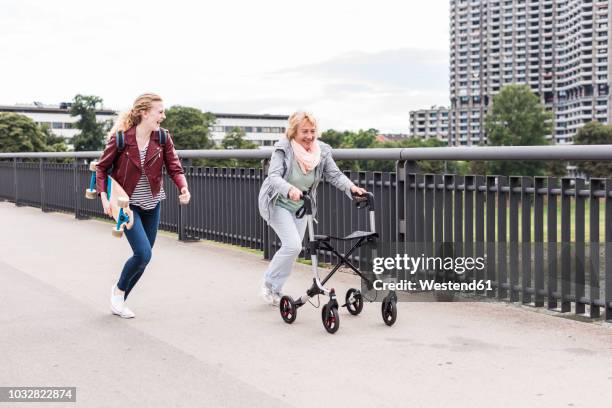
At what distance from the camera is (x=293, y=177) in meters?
6.42

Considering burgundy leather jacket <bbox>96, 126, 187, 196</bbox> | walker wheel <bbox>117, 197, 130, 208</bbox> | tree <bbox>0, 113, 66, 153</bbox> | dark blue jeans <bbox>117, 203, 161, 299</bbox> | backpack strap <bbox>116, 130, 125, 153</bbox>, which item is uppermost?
tree <bbox>0, 113, 66, 153</bbox>

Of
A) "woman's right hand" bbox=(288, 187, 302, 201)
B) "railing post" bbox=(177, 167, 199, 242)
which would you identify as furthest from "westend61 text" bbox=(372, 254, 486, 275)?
"railing post" bbox=(177, 167, 199, 242)

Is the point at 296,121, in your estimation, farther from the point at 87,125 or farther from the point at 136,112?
the point at 87,125

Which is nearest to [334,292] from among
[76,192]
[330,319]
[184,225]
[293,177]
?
[330,319]

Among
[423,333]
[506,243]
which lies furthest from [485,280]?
[423,333]

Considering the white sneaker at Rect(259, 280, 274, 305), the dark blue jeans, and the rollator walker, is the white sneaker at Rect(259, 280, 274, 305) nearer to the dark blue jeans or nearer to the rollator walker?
the rollator walker

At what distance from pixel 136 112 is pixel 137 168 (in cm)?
42

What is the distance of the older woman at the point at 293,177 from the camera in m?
6.26

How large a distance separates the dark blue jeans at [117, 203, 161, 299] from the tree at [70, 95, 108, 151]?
130 m

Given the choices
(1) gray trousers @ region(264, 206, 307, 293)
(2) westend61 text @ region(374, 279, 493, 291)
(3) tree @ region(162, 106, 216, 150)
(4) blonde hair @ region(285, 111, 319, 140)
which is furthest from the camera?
(3) tree @ region(162, 106, 216, 150)

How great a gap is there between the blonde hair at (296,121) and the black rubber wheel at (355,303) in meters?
1.23

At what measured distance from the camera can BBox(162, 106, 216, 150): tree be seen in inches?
5074

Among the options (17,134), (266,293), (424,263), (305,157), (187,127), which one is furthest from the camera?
(187,127)

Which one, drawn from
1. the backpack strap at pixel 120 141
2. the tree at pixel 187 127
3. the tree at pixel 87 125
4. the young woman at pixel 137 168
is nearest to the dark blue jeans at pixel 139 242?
the young woman at pixel 137 168
